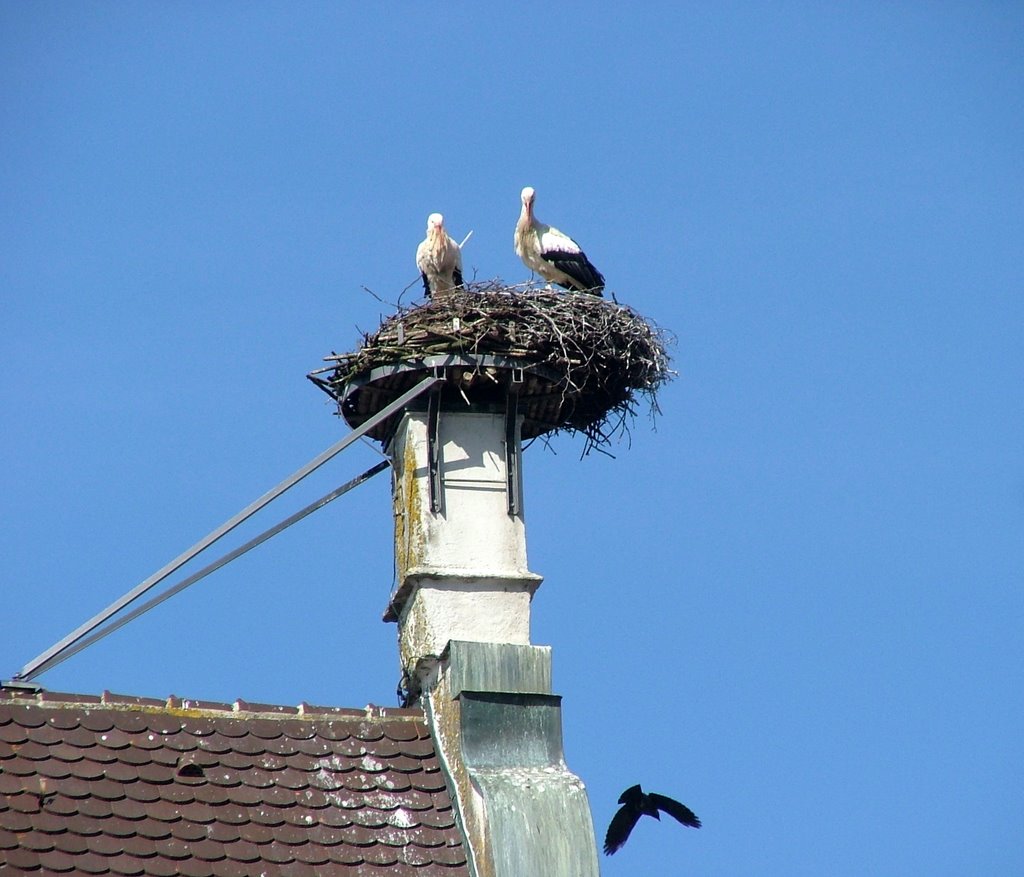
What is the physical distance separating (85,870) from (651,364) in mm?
4969

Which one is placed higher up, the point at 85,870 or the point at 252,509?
the point at 252,509

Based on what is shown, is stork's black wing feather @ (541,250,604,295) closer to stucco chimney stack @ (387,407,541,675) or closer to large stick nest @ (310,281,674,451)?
large stick nest @ (310,281,674,451)

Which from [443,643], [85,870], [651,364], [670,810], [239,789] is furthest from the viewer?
[651,364]

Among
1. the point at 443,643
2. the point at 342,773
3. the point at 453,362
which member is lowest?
the point at 342,773

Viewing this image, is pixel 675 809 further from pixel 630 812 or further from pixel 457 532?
pixel 457 532

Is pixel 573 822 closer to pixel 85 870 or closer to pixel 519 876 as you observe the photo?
pixel 519 876

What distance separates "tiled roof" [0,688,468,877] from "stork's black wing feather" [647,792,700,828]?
1.47 meters

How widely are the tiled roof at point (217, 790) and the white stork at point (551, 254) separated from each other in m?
5.47

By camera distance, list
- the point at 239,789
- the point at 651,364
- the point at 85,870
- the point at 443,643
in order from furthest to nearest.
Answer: the point at 651,364 → the point at 443,643 → the point at 239,789 → the point at 85,870

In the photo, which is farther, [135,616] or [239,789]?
[135,616]

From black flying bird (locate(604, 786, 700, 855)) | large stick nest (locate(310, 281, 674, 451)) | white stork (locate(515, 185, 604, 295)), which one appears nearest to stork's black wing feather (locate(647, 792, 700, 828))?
black flying bird (locate(604, 786, 700, 855))

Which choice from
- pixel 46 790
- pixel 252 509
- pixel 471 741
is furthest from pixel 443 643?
pixel 46 790

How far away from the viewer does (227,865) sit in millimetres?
9250

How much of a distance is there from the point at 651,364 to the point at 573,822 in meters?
3.49
